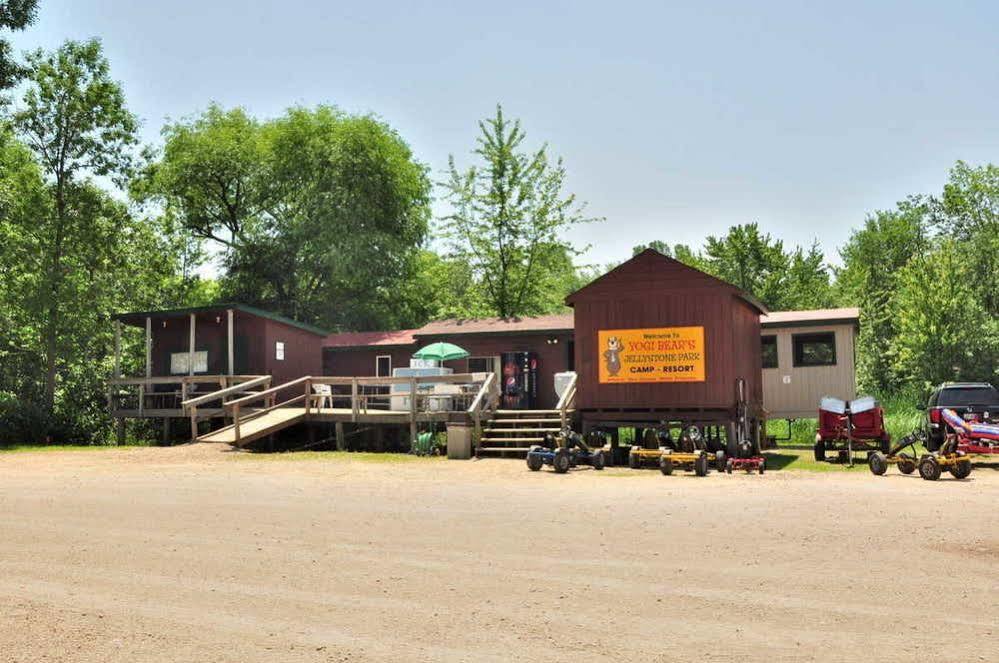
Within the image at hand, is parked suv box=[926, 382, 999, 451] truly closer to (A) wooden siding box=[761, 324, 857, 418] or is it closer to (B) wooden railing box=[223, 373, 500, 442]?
(A) wooden siding box=[761, 324, 857, 418]

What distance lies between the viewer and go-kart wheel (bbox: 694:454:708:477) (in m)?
16.4

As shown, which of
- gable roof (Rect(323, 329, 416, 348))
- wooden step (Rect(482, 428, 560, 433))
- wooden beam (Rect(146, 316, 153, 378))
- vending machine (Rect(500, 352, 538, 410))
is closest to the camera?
wooden step (Rect(482, 428, 560, 433))

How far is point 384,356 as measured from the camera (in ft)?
108

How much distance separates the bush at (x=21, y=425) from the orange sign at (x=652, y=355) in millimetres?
17223

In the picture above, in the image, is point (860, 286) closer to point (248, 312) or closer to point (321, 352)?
point (321, 352)

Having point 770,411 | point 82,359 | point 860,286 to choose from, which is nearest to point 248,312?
point 82,359

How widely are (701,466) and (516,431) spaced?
5385mm

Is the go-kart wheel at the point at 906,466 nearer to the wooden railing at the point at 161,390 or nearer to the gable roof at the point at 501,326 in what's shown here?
the gable roof at the point at 501,326

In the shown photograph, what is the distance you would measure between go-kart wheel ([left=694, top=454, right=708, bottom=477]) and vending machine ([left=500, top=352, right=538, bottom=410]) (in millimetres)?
12119

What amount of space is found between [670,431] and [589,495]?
745 centimetres

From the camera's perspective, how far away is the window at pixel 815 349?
2517 centimetres

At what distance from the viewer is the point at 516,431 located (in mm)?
20719

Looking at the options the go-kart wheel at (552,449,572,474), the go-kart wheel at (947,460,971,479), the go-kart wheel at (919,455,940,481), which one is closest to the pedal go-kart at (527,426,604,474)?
the go-kart wheel at (552,449,572,474)

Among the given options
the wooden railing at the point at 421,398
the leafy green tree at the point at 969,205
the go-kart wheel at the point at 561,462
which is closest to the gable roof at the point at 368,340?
the wooden railing at the point at 421,398
